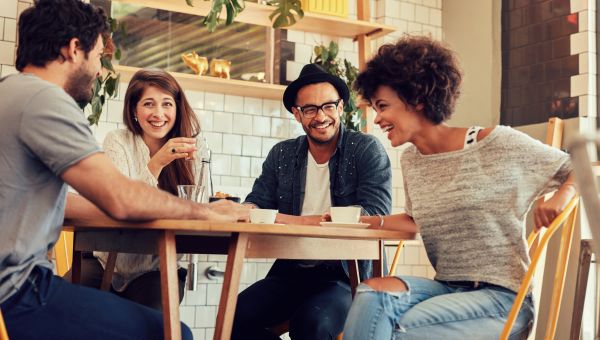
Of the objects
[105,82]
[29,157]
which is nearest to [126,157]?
[105,82]

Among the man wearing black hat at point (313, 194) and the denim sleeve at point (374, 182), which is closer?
the man wearing black hat at point (313, 194)

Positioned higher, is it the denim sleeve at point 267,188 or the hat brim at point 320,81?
the hat brim at point 320,81

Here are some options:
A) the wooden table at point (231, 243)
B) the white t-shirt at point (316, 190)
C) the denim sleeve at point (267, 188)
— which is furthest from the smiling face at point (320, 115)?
the wooden table at point (231, 243)

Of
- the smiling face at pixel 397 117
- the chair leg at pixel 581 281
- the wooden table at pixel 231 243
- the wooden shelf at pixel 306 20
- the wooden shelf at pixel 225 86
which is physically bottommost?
the chair leg at pixel 581 281

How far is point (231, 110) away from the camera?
4555 mm

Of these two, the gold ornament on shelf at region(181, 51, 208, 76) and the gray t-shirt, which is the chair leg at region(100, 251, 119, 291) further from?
the gold ornament on shelf at region(181, 51, 208, 76)

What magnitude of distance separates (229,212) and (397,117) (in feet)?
1.87

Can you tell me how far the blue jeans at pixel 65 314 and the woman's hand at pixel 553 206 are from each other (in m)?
1.00

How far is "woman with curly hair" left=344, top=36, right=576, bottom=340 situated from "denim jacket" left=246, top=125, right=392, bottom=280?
47cm

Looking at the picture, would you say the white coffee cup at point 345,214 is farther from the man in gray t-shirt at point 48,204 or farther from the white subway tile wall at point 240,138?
the white subway tile wall at point 240,138

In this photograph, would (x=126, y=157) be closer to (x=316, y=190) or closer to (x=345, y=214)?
(x=316, y=190)

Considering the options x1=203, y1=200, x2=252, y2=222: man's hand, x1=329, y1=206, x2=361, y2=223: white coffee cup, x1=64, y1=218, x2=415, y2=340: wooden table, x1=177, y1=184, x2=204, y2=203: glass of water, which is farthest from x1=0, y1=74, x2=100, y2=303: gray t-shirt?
x1=329, y1=206, x2=361, y2=223: white coffee cup

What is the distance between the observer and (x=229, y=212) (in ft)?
7.20

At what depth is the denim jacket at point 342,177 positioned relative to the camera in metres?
2.88
